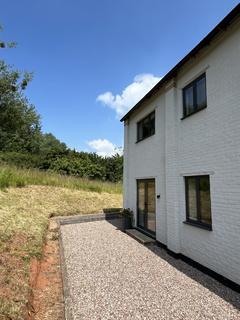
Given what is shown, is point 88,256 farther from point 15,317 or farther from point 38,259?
point 15,317

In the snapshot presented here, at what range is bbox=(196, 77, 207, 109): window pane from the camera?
639 cm

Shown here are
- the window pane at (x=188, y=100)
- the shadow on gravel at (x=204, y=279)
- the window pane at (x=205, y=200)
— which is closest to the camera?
the shadow on gravel at (x=204, y=279)

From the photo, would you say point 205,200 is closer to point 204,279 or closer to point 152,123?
point 204,279

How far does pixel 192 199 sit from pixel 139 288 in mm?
3221

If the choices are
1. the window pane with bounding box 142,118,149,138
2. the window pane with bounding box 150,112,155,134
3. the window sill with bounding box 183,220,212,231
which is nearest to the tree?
the window pane with bounding box 142,118,149,138

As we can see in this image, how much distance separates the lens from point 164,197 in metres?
8.10

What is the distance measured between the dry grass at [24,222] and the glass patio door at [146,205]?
4.57m

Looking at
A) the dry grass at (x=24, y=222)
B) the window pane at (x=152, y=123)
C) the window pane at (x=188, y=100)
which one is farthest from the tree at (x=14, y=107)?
the window pane at (x=188, y=100)

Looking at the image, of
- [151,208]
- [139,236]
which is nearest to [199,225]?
[151,208]

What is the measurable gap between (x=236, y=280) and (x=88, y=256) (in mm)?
4331

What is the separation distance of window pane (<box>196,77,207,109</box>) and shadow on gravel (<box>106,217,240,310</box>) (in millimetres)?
4897

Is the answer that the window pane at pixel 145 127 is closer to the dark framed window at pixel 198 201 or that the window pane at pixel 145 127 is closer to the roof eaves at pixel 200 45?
the roof eaves at pixel 200 45

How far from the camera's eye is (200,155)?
6180 mm

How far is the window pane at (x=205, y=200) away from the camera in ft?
19.4
